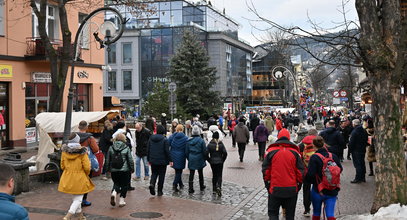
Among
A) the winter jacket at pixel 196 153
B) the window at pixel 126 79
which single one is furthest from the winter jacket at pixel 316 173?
the window at pixel 126 79

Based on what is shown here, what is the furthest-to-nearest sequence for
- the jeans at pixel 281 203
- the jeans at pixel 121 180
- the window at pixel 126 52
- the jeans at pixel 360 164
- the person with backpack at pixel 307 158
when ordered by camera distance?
the window at pixel 126 52
the jeans at pixel 360 164
the jeans at pixel 121 180
the person with backpack at pixel 307 158
the jeans at pixel 281 203

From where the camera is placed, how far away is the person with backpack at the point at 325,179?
7129 millimetres

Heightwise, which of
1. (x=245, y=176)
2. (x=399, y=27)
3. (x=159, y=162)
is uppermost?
(x=399, y=27)

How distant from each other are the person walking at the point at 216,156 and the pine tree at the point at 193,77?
3256 cm

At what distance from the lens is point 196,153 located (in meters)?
11.0

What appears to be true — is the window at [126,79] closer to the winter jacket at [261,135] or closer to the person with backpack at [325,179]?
the winter jacket at [261,135]

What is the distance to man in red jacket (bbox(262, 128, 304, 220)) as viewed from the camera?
21.7ft

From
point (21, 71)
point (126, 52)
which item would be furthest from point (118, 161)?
point (126, 52)

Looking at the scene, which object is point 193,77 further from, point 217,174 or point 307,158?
point 307,158

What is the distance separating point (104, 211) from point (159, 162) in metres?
1.91

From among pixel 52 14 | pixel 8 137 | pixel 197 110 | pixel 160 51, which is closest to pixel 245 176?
pixel 8 137

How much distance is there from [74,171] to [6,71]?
1475 centimetres

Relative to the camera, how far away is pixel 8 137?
2136cm

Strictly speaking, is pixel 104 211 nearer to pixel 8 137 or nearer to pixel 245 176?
pixel 245 176
